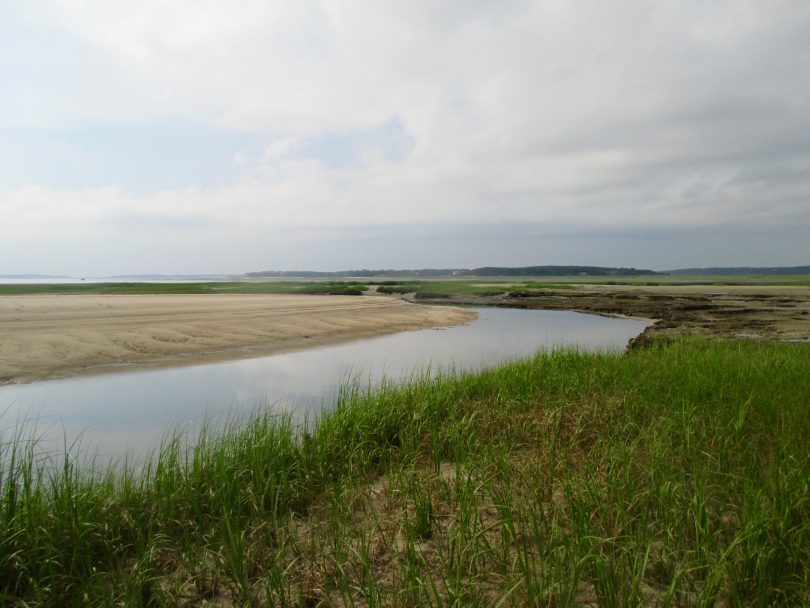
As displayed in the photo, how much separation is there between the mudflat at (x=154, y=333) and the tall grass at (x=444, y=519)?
29.7 feet

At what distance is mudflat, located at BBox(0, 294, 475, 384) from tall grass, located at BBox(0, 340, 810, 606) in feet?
29.7

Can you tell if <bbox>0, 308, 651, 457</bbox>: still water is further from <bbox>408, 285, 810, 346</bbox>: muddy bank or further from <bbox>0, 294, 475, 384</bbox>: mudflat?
<bbox>408, 285, 810, 346</bbox>: muddy bank

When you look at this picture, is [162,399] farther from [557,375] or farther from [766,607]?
[766,607]

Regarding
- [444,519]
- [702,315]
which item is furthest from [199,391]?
[702,315]

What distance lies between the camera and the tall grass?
2.71 metres

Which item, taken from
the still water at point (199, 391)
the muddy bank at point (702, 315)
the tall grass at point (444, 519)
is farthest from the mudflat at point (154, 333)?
the muddy bank at point (702, 315)

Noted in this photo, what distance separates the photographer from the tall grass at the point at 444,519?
271cm

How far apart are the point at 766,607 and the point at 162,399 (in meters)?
9.39

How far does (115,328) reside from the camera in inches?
630

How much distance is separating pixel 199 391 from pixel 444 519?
7.49 m

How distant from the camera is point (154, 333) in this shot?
15.5m

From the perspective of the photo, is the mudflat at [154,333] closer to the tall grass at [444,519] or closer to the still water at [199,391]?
the still water at [199,391]

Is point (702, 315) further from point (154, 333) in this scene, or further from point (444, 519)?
point (154, 333)

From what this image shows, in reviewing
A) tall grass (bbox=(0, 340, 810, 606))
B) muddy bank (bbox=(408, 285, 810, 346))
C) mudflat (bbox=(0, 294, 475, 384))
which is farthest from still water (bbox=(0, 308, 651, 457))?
muddy bank (bbox=(408, 285, 810, 346))
